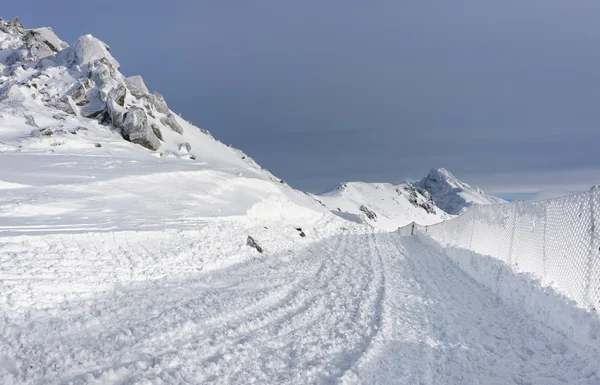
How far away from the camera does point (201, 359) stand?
5.54 m

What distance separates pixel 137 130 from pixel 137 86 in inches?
480

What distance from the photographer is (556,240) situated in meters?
9.45

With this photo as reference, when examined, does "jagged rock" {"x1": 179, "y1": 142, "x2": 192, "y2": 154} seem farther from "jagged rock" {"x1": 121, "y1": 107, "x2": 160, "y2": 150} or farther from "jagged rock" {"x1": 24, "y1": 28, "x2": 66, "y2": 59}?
"jagged rock" {"x1": 24, "y1": 28, "x2": 66, "y2": 59}

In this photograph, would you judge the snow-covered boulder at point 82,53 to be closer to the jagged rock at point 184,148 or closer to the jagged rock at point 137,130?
the jagged rock at point 137,130

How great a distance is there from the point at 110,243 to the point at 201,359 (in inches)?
244

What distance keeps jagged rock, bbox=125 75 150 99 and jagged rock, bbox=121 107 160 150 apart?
342 inches

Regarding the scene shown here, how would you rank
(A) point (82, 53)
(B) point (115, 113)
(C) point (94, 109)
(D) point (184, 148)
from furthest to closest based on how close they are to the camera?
(A) point (82, 53) → (D) point (184, 148) → (C) point (94, 109) → (B) point (115, 113)

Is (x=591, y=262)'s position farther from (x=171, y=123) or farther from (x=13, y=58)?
(x=13, y=58)

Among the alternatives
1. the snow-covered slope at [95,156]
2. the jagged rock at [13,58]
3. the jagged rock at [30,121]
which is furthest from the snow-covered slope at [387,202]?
the jagged rock at [30,121]

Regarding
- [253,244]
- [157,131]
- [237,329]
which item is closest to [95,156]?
[253,244]

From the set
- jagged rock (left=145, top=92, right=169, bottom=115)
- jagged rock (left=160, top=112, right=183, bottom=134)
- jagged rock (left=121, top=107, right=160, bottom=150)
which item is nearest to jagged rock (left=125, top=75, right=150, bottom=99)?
jagged rock (left=145, top=92, right=169, bottom=115)

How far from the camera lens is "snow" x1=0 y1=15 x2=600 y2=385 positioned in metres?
5.54

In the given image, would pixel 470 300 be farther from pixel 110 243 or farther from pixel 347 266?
pixel 110 243

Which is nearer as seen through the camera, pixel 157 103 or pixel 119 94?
pixel 119 94
